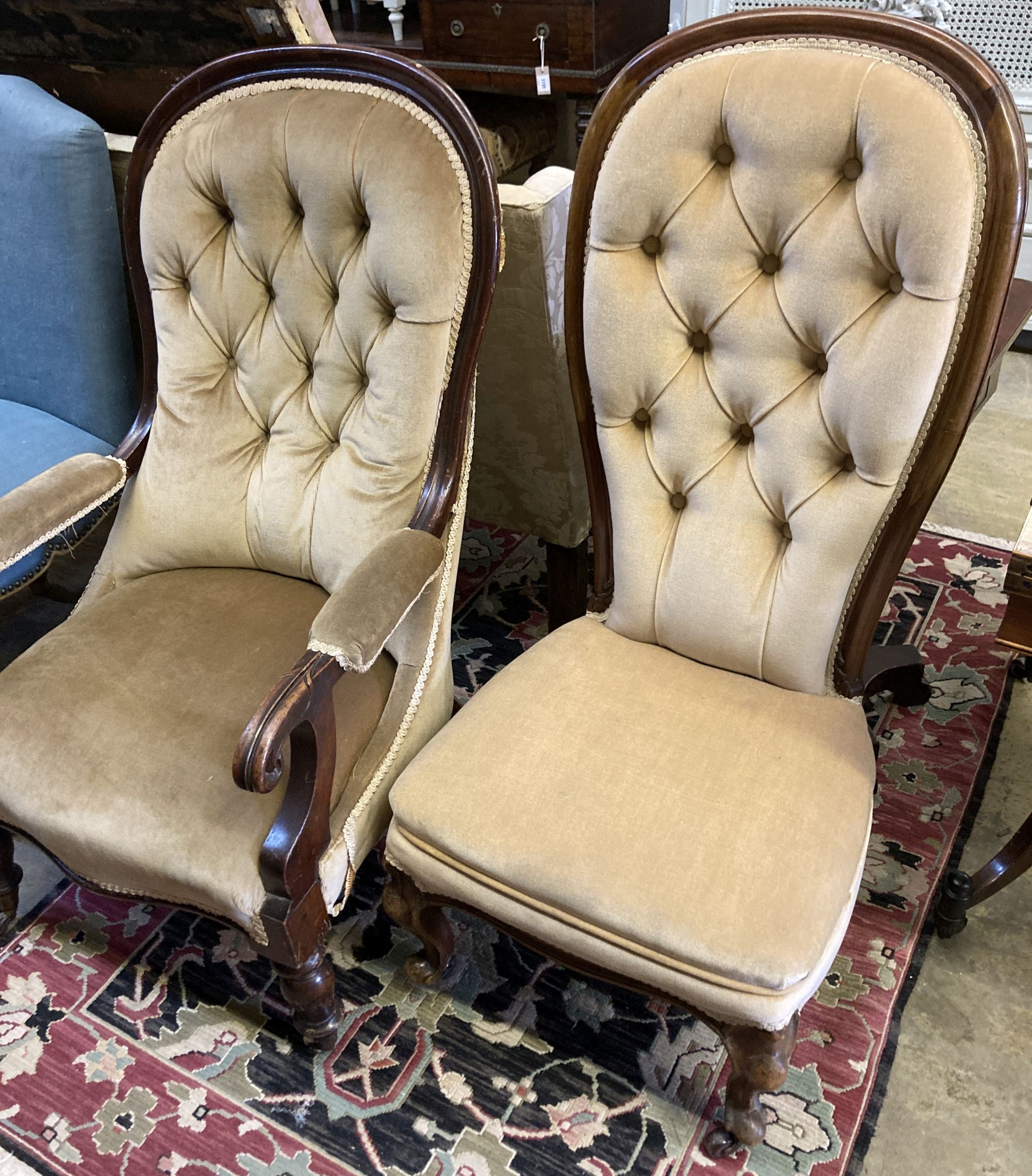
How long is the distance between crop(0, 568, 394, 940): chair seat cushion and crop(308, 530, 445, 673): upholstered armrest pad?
172 mm

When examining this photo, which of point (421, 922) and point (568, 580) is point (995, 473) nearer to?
point (568, 580)

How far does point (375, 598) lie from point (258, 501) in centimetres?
35

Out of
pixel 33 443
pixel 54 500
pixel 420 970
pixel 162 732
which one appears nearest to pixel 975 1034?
pixel 420 970

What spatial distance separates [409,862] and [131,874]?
11.8 inches

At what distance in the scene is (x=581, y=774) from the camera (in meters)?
1.02

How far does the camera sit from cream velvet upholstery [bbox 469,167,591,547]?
1.29m

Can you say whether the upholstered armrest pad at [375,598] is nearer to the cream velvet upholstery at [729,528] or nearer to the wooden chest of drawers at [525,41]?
the cream velvet upholstery at [729,528]

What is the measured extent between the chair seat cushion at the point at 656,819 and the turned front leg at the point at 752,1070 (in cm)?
6

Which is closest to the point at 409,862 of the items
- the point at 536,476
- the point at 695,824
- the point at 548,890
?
the point at 548,890

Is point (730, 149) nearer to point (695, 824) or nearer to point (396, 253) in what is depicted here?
point (396, 253)

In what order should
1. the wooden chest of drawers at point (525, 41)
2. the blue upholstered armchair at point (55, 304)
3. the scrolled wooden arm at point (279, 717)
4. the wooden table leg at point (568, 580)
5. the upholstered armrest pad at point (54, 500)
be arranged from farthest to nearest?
the wooden chest of drawers at point (525, 41), the wooden table leg at point (568, 580), the blue upholstered armchair at point (55, 304), the upholstered armrest pad at point (54, 500), the scrolled wooden arm at point (279, 717)

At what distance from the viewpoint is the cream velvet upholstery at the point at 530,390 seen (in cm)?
129

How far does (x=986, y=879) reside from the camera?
3.99ft

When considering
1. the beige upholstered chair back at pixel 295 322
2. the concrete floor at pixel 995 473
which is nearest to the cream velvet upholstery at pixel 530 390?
the beige upholstered chair back at pixel 295 322
